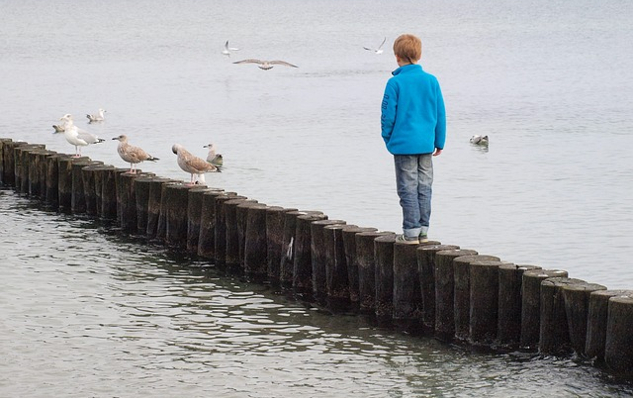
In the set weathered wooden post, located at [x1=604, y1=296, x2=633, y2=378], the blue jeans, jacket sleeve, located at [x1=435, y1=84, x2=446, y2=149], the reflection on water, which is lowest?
the reflection on water

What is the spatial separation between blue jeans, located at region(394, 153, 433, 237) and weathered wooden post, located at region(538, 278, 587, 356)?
181 centimetres

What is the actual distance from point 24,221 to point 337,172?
385 inches

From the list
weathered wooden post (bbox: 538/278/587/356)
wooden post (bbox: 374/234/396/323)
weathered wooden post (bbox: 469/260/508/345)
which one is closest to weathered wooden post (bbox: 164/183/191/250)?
wooden post (bbox: 374/234/396/323)

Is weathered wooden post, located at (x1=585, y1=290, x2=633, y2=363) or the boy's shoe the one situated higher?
the boy's shoe

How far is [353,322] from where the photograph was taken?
1237 cm

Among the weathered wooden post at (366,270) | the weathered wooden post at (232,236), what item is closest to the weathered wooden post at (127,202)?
the weathered wooden post at (232,236)

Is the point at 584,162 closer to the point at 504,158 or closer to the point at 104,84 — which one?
the point at 504,158

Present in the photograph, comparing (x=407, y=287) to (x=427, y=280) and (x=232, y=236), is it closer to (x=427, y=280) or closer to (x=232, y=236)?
(x=427, y=280)

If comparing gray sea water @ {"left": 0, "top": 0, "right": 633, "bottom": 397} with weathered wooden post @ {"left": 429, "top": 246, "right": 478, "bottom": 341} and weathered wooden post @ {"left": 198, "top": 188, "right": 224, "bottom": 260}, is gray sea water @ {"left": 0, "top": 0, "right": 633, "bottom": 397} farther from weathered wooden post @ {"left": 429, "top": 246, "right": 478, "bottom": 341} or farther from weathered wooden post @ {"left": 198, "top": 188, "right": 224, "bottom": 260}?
weathered wooden post @ {"left": 429, "top": 246, "right": 478, "bottom": 341}

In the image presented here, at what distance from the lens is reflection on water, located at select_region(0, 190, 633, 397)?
1048 cm

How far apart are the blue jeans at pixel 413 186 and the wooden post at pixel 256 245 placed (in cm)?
231

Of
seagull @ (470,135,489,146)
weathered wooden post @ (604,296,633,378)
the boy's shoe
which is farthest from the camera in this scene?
seagull @ (470,135,489,146)

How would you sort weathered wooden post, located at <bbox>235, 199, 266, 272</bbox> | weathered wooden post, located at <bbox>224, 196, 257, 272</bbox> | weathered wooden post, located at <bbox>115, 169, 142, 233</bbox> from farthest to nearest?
weathered wooden post, located at <bbox>115, 169, 142, 233</bbox> → weathered wooden post, located at <bbox>224, 196, 257, 272</bbox> → weathered wooden post, located at <bbox>235, 199, 266, 272</bbox>

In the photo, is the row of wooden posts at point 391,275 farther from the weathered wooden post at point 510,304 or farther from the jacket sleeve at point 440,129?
the jacket sleeve at point 440,129
